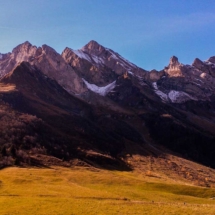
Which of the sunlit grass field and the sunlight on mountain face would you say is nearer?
the sunlit grass field

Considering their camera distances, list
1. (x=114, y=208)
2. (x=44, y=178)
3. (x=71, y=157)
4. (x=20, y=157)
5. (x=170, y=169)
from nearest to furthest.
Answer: (x=114, y=208) < (x=44, y=178) < (x=20, y=157) < (x=71, y=157) < (x=170, y=169)

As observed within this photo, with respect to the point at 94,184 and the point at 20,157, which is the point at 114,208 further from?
the point at 20,157

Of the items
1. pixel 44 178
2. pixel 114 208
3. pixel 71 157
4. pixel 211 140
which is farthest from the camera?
pixel 211 140

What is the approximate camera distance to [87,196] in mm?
53438

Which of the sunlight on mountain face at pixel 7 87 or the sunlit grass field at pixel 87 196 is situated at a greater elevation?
the sunlight on mountain face at pixel 7 87

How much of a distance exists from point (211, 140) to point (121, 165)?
98879 millimetres

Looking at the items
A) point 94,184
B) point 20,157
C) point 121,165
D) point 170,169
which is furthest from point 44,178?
point 170,169

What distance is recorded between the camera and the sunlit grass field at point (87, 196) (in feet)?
131

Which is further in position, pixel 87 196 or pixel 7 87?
pixel 7 87

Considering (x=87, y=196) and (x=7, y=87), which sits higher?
(x=7, y=87)

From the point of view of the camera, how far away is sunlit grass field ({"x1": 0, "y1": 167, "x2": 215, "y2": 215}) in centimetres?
3991

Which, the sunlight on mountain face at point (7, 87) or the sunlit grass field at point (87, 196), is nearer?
the sunlit grass field at point (87, 196)

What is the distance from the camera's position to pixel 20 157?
9175cm

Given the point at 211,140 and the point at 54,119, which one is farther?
the point at 211,140
